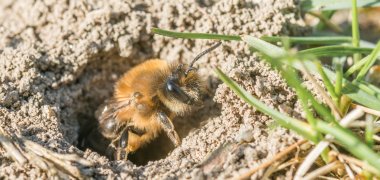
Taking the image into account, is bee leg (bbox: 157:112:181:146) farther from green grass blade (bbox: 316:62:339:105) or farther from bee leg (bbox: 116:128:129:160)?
green grass blade (bbox: 316:62:339:105)

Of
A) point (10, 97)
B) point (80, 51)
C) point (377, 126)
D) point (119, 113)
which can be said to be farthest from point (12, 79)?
point (377, 126)

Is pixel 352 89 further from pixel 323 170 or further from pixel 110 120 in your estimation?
pixel 110 120

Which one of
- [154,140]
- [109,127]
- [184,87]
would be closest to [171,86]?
[184,87]

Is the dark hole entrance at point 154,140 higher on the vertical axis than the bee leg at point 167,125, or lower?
lower

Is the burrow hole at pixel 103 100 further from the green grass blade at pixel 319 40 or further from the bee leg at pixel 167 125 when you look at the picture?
the green grass blade at pixel 319 40

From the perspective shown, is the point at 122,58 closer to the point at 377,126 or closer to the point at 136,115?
the point at 136,115

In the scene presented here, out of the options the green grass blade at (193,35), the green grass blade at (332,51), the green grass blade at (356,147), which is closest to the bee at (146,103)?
the green grass blade at (193,35)

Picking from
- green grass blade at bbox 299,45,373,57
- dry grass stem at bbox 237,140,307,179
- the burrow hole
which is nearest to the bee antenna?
the burrow hole
